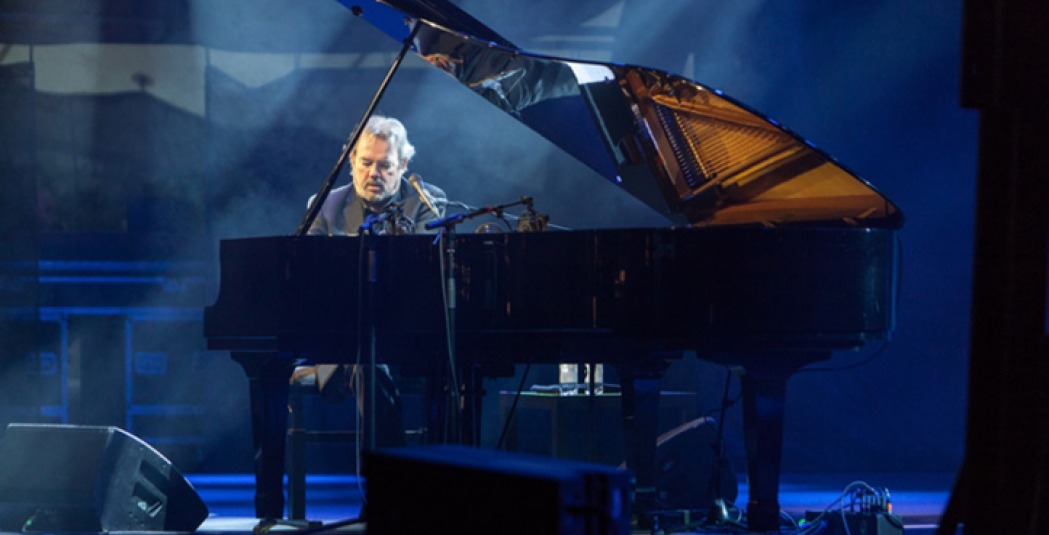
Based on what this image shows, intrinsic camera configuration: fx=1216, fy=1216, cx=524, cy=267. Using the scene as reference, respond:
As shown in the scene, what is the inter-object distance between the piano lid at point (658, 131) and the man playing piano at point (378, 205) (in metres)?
0.57

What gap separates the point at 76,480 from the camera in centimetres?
429

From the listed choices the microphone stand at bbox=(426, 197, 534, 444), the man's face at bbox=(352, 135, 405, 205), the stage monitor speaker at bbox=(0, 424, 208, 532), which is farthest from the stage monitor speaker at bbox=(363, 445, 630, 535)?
the man's face at bbox=(352, 135, 405, 205)

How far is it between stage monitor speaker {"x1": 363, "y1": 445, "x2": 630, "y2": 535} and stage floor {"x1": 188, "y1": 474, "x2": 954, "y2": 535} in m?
1.75

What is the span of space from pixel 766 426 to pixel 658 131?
40.9 inches

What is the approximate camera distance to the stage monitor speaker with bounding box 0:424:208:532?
4254 mm

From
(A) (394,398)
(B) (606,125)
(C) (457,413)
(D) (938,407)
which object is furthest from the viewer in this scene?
(D) (938,407)

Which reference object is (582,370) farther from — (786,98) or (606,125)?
(786,98)

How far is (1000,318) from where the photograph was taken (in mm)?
2297

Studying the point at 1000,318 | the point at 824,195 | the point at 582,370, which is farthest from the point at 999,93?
the point at 582,370

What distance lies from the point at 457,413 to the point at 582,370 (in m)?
1.56

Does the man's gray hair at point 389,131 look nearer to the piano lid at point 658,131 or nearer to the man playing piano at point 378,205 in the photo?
the man playing piano at point 378,205

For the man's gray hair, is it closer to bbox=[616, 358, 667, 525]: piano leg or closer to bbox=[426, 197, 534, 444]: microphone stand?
bbox=[426, 197, 534, 444]: microphone stand

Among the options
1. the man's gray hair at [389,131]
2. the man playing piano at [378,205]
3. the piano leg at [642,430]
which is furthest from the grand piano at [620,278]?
the man's gray hair at [389,131]

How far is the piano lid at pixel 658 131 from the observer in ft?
12.9
